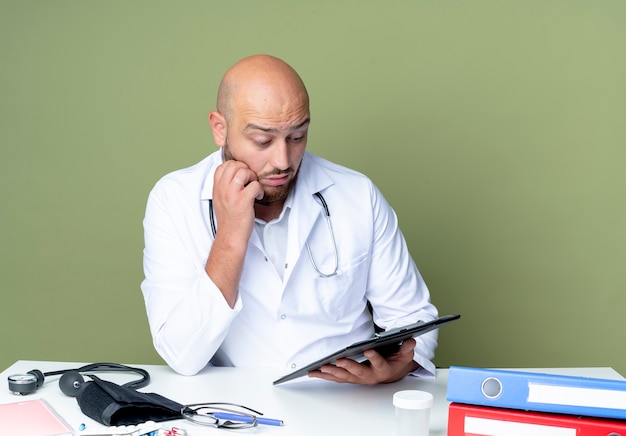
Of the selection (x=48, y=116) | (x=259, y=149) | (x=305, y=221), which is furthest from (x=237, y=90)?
(x=48, y=116)

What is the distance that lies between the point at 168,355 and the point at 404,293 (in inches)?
28.7

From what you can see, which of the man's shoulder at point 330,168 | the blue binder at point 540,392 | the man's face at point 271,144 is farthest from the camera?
the man's shoulder at point 330,168

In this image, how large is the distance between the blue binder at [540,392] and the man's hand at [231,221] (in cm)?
81

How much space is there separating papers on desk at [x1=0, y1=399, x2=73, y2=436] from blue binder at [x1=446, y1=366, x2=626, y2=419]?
0.75 metres

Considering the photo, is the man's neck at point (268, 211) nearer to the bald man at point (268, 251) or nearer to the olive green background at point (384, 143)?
the bald man at point (268, 251)

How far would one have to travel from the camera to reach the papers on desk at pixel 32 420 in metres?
1.51

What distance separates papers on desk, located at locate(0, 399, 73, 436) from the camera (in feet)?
4.96

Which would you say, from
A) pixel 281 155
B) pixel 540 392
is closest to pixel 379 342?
pixel 540 392

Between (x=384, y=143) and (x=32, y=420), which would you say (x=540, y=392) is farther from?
(x=384, y=143)

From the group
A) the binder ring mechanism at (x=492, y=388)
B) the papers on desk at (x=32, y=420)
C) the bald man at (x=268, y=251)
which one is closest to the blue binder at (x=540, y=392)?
the binder ring mechanism at (x=492, y=388)

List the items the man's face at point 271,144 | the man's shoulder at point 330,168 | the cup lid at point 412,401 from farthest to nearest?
the man's shoulder at point 330,168 < the man's face at point 271,144 < the cup lid at point 412,401

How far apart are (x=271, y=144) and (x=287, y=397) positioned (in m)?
0.71

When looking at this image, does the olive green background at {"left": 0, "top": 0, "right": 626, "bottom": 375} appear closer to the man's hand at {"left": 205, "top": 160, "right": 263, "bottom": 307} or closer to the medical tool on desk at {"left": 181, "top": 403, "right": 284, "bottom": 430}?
the man's hand at {"left": 205, "top": 160, "right": 263, "bottom": 307}

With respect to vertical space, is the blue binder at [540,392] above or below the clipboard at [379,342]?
below
